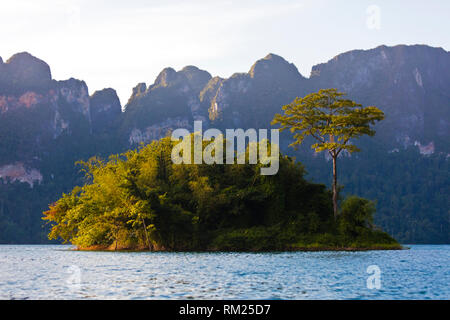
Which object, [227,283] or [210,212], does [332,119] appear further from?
[227,283]

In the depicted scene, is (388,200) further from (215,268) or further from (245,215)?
(215,268)

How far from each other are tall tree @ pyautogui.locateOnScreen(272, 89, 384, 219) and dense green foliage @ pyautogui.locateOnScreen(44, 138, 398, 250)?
264 cm

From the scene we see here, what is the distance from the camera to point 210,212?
4425 centimetres

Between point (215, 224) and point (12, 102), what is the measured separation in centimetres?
16563

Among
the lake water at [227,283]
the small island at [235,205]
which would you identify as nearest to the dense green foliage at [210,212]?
the small island at [235,205]

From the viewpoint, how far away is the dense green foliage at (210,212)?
41.6 metres

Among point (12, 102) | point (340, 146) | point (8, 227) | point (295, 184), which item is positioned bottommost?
point (8, 227)

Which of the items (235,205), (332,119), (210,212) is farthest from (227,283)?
(332,119)

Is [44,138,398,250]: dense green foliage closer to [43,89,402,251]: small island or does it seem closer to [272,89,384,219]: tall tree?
[43,89,402,251]: small island

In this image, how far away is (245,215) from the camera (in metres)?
45.0
